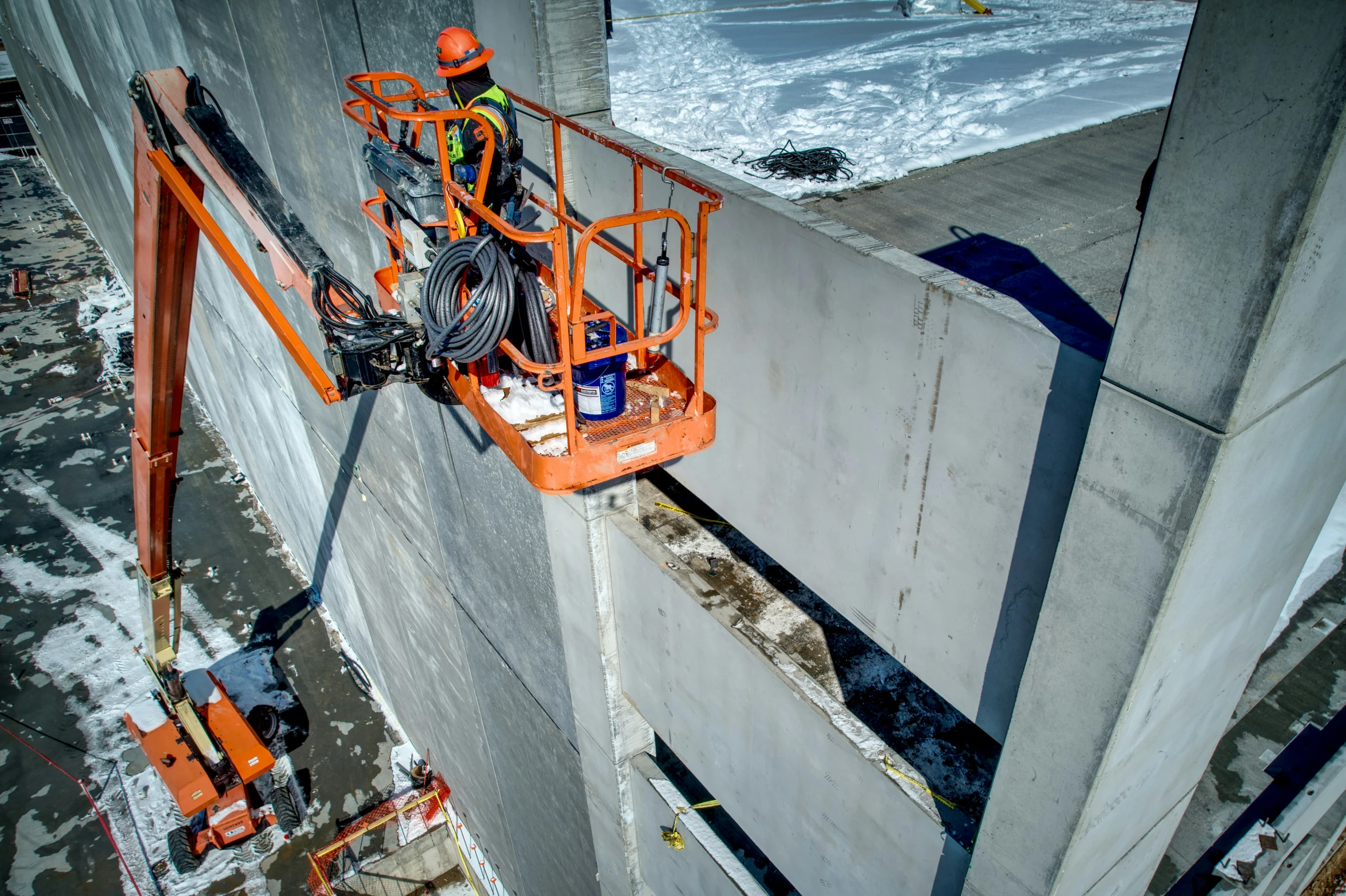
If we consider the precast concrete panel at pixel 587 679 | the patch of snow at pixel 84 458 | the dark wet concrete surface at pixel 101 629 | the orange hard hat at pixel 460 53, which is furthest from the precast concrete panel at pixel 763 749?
the patch of snow at pixel 84 458

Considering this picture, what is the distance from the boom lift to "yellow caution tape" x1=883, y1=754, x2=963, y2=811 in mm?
2158

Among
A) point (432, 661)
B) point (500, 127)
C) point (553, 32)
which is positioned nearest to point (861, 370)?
point (500, 127)

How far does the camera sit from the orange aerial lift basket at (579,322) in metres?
4.34

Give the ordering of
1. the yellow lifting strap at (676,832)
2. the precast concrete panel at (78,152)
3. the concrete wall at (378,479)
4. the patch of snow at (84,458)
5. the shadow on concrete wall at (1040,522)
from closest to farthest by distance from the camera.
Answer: the shadow on concrete wall at (1040,522), the yellow lifting strap at (676,832), the concrete wall at (378,479), the precast concrete panel at (78,152), the patch of snow at (84,458)

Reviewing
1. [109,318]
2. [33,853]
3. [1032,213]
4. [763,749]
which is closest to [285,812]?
[33,853]

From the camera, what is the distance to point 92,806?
1435 cm

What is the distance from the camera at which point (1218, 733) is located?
443 centimetres

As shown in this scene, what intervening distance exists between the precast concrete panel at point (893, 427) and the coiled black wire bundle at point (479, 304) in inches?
42.0

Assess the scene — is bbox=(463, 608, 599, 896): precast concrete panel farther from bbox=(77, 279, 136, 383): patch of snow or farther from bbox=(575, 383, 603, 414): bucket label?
bbox=(77, 279, 136, 383): patch of snow

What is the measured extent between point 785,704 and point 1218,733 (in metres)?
2.36

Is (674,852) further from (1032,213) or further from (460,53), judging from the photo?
(460,53)

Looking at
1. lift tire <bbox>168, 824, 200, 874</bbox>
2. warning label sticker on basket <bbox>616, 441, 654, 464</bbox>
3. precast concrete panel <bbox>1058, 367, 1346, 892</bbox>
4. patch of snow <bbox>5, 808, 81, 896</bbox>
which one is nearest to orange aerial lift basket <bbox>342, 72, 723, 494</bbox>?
warning label sticker on basket <bbox>616, 441, 654, 464</bbox>

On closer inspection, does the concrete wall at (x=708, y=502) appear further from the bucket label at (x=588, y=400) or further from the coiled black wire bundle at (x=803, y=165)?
the coiled black wire bundle at (x=803, y=165)

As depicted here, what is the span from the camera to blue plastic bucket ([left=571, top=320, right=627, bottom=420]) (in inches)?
194
